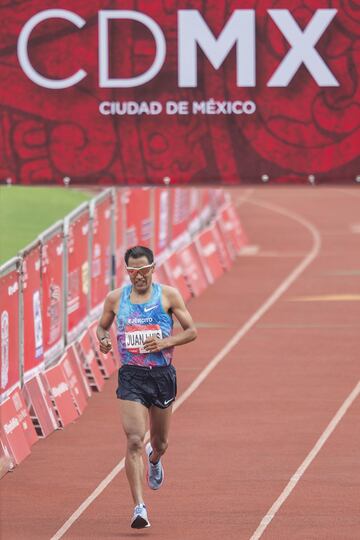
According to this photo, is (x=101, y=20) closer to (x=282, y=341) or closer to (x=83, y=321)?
(x=83, y=321)

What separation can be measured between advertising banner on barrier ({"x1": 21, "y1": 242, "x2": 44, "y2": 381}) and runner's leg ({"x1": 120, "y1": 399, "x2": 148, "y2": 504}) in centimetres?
462

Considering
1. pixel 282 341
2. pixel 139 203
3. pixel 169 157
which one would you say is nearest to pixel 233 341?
pixel 282 341

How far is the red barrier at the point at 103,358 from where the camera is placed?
77.0ft

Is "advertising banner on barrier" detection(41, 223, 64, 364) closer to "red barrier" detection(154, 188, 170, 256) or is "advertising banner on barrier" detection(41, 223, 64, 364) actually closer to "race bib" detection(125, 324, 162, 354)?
"race bib" detection(125, 324, 162, 354)

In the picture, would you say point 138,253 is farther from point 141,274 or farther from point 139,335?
point 139,335

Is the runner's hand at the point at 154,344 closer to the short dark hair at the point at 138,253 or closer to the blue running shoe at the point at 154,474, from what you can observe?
the short dark hair at the point at 138,253

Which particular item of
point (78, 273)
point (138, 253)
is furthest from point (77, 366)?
point (138, 253)

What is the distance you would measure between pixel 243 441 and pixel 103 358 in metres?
3.79

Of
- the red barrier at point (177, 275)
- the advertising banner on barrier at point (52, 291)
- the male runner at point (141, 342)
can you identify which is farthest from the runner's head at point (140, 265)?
the red barrier at point (177, 275)

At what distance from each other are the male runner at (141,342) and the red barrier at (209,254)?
1545 centimetres

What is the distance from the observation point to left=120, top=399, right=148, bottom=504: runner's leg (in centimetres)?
1558

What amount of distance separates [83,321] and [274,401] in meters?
2.92

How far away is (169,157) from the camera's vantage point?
1644 cm

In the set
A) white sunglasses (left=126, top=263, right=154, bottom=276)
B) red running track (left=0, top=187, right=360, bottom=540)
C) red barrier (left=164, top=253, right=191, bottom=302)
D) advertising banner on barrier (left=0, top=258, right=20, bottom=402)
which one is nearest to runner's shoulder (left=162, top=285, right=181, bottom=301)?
white sunglasses (left=126, top=263, right=154, bottom=276)
